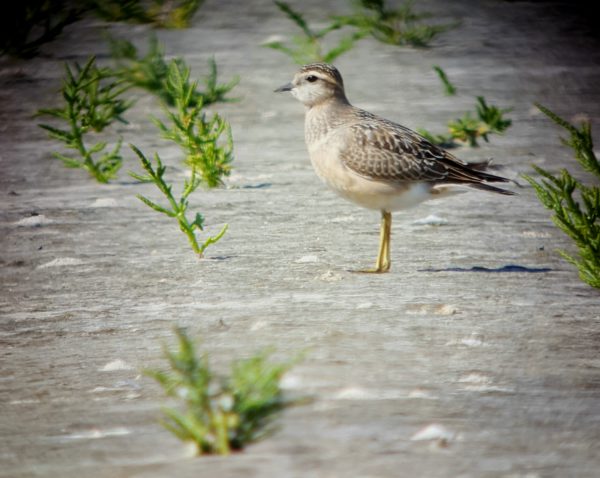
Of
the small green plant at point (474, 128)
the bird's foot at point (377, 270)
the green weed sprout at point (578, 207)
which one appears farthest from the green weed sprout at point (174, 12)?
the green weed sprout at point (578, 207)

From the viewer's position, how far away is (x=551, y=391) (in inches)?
176

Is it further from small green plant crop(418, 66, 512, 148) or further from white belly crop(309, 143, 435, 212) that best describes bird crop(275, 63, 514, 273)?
small green plant crop(418, 66, 512, 148)

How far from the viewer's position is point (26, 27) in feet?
39.2

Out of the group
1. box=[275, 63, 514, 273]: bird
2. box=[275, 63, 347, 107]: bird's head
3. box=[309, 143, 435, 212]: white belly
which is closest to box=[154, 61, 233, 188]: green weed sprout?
box=[275, 63, 347, 107]: bird's head

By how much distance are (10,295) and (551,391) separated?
10.0 ft

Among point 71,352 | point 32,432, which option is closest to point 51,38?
point 71,352

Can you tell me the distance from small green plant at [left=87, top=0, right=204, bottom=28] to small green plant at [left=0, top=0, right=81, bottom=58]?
580mm

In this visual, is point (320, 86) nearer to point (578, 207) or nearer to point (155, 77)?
point (578, 207)

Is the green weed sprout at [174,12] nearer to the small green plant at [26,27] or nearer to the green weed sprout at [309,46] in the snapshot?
the small green plant at [26,27]

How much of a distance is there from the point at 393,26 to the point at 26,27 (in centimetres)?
392

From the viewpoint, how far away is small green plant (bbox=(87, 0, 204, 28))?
42.0 ft

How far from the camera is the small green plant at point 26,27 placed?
1162cm

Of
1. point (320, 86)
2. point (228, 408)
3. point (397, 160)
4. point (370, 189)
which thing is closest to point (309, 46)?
point (320, 86)

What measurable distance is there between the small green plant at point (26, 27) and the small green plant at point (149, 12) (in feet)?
1.90
